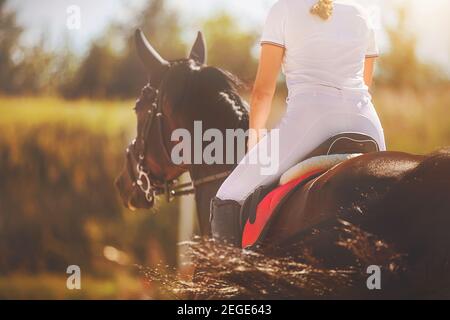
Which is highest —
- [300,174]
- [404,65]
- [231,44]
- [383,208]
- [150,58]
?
[231,44]

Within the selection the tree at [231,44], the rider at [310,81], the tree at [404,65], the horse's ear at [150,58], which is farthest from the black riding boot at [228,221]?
the tree at [231,44]

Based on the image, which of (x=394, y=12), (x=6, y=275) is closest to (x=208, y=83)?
(x=394, y=12)

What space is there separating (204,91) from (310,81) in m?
0.85

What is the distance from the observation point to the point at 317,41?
9.66 ft

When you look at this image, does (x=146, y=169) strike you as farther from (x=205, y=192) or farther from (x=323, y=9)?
(x=323, y=9)

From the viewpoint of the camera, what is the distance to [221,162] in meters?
3.63

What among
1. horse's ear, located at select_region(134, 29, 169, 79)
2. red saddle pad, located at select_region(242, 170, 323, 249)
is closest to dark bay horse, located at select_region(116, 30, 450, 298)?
red saddle pad, located at select_region(242, 170, 323, 249)

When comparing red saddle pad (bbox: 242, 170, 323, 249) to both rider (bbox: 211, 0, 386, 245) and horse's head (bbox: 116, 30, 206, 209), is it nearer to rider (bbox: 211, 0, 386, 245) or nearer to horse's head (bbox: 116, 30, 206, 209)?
rider (bbox: 211, 0, 386, 245)

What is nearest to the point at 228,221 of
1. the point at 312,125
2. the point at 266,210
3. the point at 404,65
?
the point at 266,210

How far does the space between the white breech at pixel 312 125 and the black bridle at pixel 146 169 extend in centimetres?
83

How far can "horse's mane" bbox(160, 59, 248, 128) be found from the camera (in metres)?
3.59

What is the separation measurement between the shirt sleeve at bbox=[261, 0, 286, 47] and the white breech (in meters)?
0.21

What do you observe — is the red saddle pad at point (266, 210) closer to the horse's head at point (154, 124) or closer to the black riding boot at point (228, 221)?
the black riding boot at point (228, 221)

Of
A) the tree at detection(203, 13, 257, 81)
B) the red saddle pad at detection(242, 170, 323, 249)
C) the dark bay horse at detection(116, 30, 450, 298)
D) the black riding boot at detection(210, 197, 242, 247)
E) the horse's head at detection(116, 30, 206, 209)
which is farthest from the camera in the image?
the tree at detection(203, 13, 257, 81)
